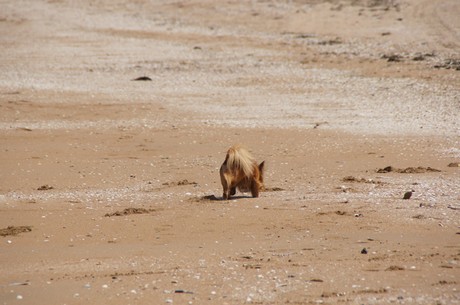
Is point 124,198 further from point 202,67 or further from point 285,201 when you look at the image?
point 202,67

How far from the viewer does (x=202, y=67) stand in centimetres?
2083

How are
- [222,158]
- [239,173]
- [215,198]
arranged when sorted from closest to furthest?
[239,173]
[215,198]
[222,158]

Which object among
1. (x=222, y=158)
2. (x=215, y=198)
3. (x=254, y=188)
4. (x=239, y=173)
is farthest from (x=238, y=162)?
(x=222, y=158)

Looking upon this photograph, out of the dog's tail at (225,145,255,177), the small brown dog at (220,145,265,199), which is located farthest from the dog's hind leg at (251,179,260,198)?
the dog's tail at (225,145,255,177)

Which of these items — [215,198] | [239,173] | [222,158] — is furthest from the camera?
[222,158]

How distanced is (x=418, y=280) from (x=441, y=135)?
6895 millimetres

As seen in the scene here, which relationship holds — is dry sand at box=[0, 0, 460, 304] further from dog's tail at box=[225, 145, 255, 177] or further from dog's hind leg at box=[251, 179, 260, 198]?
dog's tail at box=[225, 145, 255, 177]

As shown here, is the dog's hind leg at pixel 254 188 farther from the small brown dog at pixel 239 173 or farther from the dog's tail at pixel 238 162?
the dog's tail at pixel 238 162

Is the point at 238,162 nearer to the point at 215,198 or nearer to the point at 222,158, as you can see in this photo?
the point at 215,198

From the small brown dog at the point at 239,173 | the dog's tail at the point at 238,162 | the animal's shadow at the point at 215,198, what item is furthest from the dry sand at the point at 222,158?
the dog's tail at the point at 238,162

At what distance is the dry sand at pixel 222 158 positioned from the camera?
7680 millimetres

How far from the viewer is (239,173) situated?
10.2 meters

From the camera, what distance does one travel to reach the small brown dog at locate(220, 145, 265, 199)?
1018 centimetres

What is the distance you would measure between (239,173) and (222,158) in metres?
2.64
